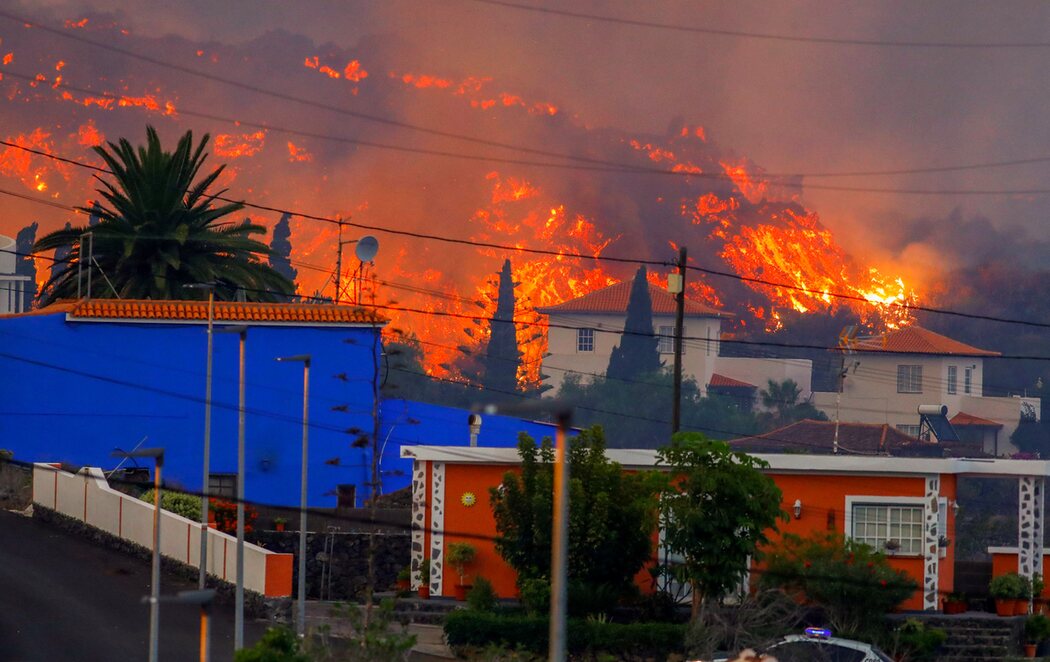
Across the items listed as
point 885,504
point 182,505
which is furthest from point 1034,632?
point 182,505

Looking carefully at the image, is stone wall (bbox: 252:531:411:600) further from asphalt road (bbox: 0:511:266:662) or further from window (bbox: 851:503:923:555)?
window (bbox: 851:503:923:555)

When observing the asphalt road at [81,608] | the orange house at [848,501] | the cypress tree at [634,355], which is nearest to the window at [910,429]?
the cypress tree at [634,355]

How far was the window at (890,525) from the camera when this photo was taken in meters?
42.1

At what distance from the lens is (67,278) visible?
207ft

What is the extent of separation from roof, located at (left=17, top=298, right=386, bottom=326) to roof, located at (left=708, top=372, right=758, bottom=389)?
393 feet

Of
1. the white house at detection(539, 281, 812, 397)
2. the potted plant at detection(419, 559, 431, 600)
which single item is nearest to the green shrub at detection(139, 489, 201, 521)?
the potted plant at detection(419, 559, 431, 600)

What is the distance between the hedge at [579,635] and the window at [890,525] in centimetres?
806

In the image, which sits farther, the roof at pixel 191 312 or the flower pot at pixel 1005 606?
the roof at pixel 191 312

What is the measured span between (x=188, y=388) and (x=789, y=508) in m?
23.9

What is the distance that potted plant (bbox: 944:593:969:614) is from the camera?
41656 mm

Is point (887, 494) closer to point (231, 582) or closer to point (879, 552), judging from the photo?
point (879, 552)

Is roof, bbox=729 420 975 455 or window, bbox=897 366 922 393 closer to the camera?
roof, bbox=729 420 975 455

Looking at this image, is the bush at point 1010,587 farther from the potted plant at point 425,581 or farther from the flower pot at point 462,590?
the potted plant at point 425,581

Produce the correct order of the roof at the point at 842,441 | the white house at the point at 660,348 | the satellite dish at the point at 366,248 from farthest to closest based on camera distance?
the white house at the point at 660,348
the roof at the point at 842,441
the satellite dish at the point at 366,248
